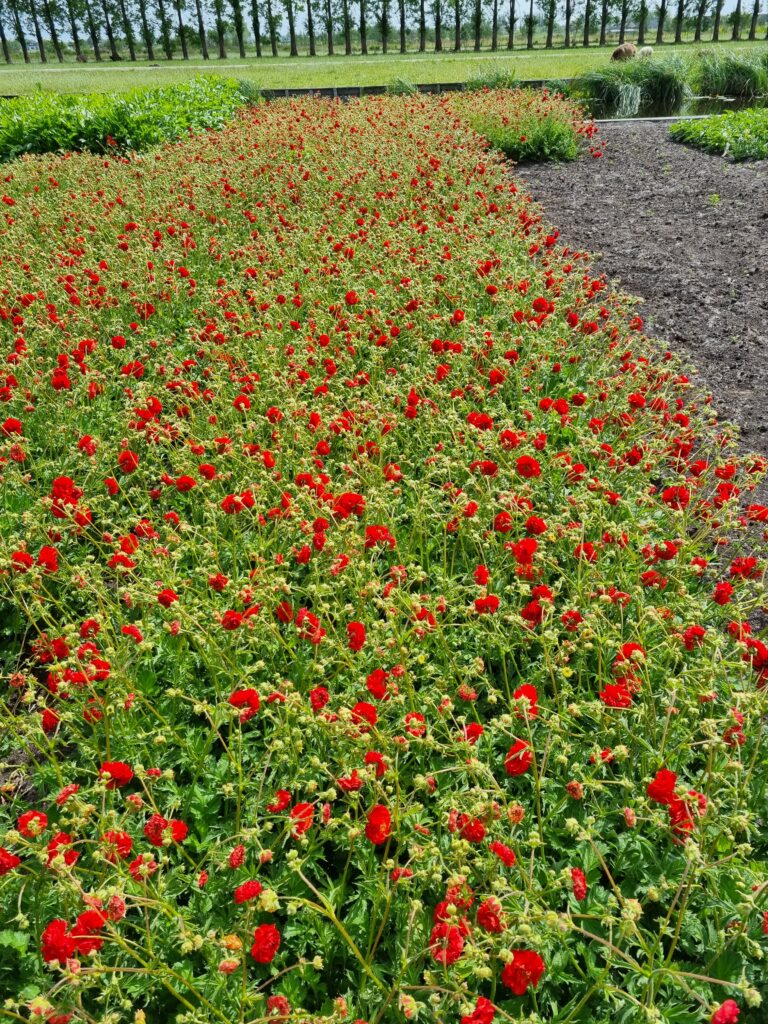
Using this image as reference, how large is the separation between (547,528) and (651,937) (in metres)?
1.56

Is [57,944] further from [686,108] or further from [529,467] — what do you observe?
[686,108]

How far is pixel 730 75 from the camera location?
20.4 meters

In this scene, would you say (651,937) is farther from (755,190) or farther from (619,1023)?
(755,190)

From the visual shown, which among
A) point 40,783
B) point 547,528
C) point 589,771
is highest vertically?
Answer: point 547,528

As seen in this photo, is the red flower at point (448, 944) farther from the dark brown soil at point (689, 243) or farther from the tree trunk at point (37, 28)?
the tree trunk at point (37, 28)

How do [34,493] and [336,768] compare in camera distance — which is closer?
[336,768]

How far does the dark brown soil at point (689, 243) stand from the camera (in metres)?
5.52

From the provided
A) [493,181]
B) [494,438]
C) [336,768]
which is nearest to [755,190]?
[493,181]

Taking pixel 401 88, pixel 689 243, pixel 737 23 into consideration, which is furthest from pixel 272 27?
pixel 689 243

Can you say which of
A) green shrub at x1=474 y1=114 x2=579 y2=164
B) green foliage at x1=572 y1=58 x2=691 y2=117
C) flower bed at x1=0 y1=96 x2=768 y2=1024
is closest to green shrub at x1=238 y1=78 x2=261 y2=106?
green foliage at x1=572 y1=58 x2=691 y2=117

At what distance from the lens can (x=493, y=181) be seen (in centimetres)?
976

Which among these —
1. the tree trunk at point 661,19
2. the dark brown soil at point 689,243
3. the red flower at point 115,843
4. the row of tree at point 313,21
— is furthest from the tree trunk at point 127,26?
the red flower at point 115,843

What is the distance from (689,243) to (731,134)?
7.08 metres

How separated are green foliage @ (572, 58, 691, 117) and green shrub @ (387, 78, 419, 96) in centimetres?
530
